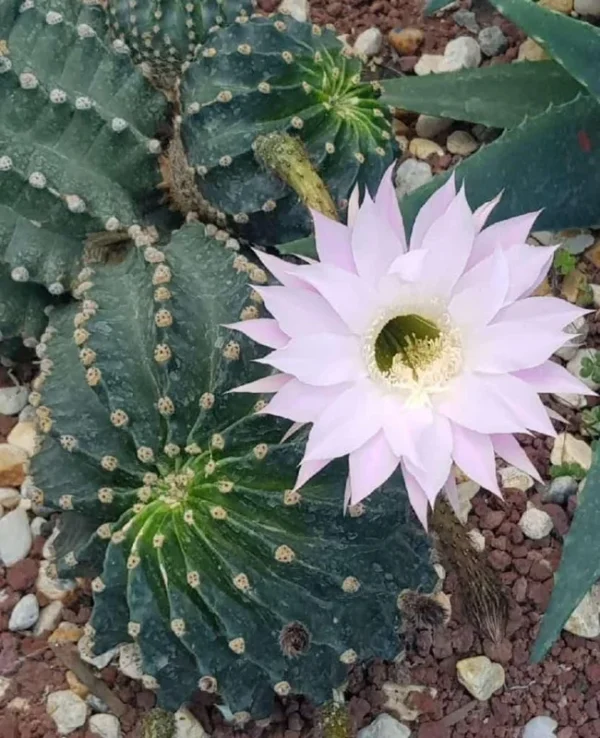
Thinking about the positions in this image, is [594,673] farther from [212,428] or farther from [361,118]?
[361,118]

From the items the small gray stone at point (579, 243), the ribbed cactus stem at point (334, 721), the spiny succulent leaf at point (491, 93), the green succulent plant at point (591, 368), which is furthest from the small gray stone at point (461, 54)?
the ribbed cactus stem at point (334, 721)

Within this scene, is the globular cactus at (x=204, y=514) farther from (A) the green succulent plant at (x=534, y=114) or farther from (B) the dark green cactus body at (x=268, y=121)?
(A) the green succulent plant at (x=534, y=114)

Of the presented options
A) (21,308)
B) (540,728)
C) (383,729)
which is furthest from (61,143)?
(540,728)

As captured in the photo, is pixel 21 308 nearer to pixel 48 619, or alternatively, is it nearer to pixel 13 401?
pixel 13 401

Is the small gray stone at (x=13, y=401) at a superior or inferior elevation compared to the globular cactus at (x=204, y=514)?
inferior

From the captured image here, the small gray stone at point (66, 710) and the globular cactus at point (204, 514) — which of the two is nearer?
the globular cactus at point (204, 514)
